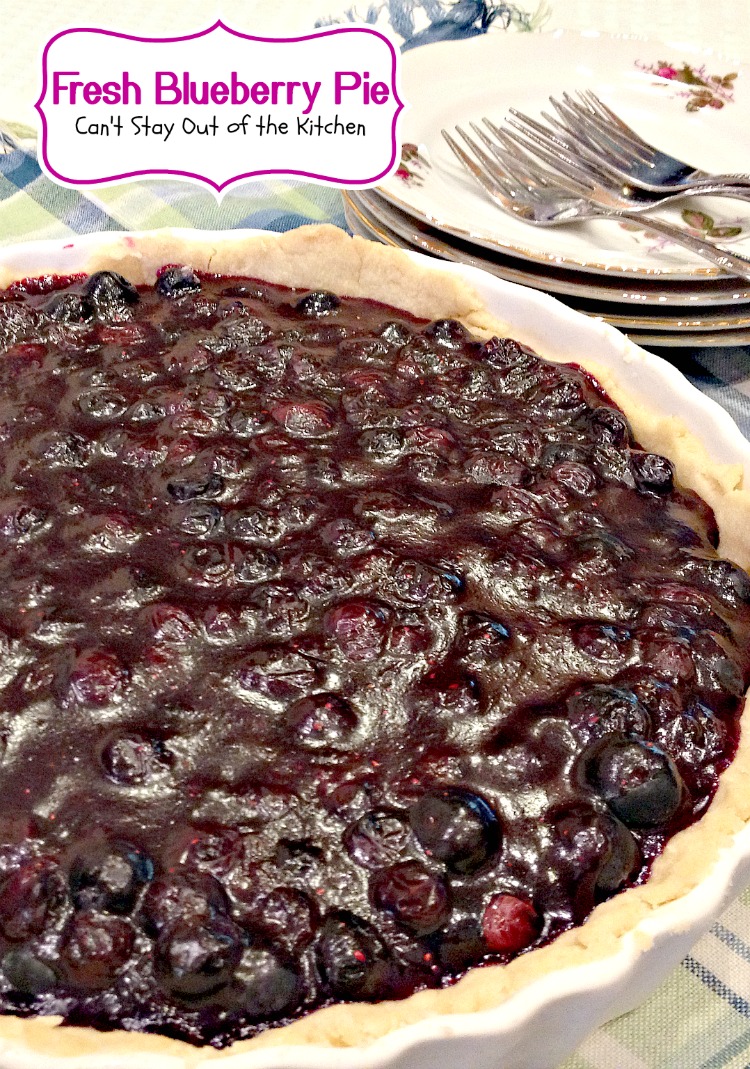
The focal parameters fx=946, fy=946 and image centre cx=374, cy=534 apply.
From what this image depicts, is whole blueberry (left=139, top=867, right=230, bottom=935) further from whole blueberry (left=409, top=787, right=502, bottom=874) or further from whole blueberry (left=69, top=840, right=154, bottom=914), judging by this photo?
whole blueberry (left=409, top=787, right=502, bottom=874)

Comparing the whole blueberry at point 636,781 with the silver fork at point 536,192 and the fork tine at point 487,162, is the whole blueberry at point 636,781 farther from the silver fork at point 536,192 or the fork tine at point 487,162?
the fork tine at point 487,162

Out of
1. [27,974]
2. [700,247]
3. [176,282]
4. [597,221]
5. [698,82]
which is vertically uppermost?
[698,82]

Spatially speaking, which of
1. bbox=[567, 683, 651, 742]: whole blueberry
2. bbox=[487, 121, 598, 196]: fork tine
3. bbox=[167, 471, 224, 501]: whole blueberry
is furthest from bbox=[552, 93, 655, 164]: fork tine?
bbox=[567, 683, 651, 742]: whole blueberry

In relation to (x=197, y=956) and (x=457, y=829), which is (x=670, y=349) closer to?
(x=457, y=829)

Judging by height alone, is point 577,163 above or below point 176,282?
above

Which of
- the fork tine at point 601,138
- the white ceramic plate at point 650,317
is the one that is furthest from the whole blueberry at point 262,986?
the fork tine at point 601,138

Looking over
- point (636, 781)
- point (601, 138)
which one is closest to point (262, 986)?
point (636, 781)

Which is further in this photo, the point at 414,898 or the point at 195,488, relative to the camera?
the point at 195,488
